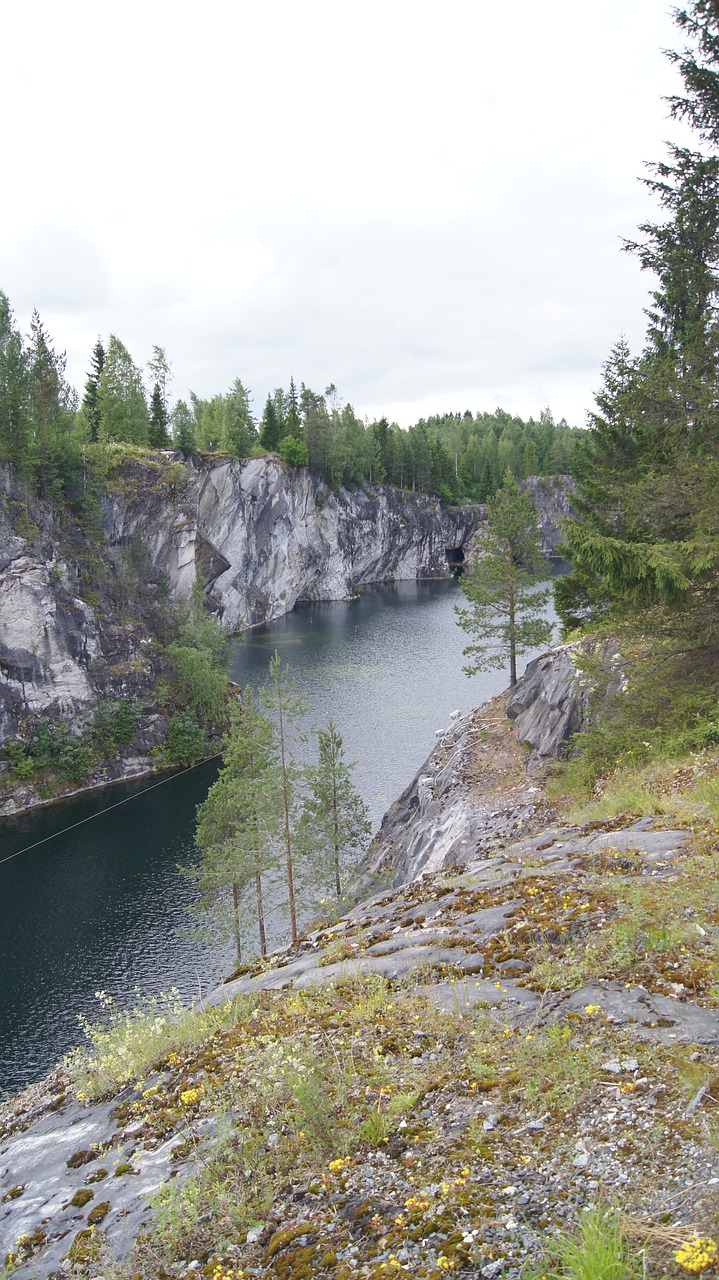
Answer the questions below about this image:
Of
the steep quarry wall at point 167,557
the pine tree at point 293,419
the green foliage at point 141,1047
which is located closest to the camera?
the green foliage at point 141,1047

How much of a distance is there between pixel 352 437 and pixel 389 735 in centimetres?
7809

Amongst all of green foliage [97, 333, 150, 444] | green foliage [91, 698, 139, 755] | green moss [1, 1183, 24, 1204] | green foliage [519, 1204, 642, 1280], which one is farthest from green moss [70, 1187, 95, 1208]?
green foliage [97, 333, 150, 444]

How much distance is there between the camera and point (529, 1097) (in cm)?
436

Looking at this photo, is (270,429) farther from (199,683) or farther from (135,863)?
(135,863)

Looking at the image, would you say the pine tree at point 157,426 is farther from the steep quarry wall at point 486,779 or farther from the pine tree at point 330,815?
the steep quarry wall at point 486,779

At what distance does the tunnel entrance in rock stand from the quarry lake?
6378 centimetres

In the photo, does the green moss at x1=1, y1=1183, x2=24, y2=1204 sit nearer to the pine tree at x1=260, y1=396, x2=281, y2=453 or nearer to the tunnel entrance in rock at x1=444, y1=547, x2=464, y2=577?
the pine tree at x1=260, y1=396, x2=281, y2=453

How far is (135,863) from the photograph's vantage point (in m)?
36.5

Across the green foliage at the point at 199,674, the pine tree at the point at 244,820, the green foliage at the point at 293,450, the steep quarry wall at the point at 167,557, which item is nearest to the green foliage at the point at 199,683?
the green foliage at the point at 199,674

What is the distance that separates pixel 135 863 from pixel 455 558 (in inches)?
4279

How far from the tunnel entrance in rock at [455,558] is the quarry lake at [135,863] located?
6378 centimetres

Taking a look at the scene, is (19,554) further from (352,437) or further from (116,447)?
(352,437)

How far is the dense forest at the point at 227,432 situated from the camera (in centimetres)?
5409

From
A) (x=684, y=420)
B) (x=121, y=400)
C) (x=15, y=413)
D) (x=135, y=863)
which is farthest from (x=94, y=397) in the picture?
(x=684, y=420)
